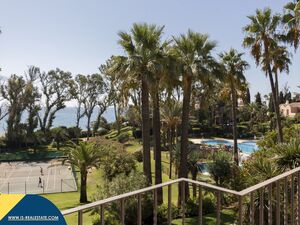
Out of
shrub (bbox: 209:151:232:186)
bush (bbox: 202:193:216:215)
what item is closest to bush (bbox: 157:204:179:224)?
bush (bbox: 202:193:216:215)

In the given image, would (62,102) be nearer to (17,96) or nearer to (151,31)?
(17,96)

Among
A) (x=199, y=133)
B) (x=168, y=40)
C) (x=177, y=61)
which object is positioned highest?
(x=168, y=40)

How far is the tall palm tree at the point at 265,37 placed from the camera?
21.6m

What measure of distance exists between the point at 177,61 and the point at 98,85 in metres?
47.0

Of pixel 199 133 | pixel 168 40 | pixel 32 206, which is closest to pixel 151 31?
pixel 168 40

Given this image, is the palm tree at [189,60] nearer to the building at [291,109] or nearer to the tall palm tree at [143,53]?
the tall palm tree at [143,53]

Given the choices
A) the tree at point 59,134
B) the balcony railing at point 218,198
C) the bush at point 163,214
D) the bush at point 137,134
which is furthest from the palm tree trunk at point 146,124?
the tree at point 59,134

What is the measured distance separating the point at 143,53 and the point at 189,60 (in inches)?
96.4

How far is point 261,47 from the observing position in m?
22.1

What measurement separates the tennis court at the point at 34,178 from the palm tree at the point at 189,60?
1246 centimetres

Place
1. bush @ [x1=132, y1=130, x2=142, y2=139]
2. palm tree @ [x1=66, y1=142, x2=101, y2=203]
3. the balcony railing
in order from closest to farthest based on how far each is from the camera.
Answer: the balcony railing, palm tree @ [x1=66, y1=142, x2=101, y2=203], bush @ [x1=132, y1=130, x2=142, y2=139]

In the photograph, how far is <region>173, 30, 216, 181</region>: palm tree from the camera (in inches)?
711

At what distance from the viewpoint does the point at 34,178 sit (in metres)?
33.8

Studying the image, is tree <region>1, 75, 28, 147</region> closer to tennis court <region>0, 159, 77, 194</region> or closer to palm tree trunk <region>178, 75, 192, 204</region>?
tennis court <region>0, 159, 77, 194</region>
